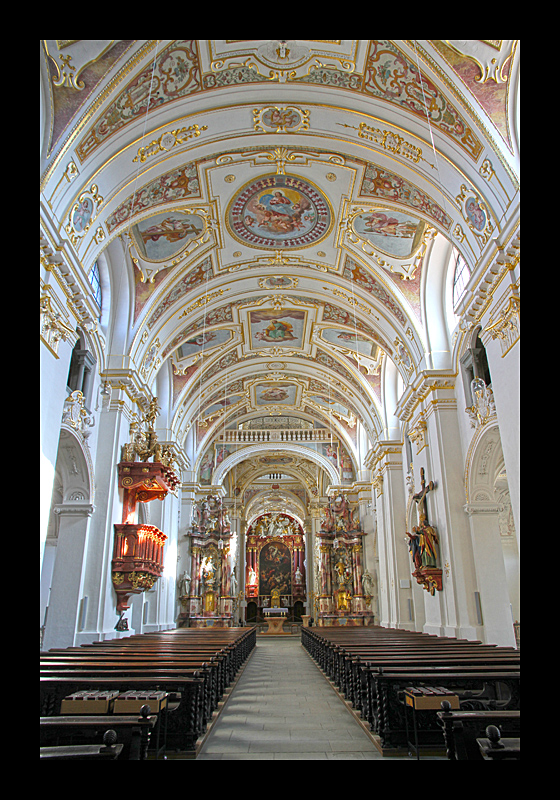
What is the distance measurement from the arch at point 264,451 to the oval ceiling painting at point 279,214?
14.3 metres

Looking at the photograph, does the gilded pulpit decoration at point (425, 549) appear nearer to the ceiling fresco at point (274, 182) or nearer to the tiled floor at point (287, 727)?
the ceiling fresco at point (274, 182)

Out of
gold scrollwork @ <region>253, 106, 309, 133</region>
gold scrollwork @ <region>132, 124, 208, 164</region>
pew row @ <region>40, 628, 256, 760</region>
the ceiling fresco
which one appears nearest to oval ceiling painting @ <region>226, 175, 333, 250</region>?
the ceiling fresco

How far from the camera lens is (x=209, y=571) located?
24.1 m

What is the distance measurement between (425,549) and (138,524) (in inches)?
267

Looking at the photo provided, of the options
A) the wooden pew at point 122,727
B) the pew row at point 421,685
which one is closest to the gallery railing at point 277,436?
the pew row at point 421,685

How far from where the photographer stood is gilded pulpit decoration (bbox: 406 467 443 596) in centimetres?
1257

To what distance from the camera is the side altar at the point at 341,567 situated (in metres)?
23.6

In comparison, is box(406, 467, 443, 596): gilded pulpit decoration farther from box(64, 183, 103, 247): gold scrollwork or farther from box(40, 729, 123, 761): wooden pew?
box(40, 729, 123, 761): wooden pew

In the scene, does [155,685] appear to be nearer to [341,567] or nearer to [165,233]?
[165,233]

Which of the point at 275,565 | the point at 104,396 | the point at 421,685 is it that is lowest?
the point at 421,685

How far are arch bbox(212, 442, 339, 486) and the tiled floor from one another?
53.6 feet

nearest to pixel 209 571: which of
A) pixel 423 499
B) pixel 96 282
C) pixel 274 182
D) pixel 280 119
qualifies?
pixel 423 499

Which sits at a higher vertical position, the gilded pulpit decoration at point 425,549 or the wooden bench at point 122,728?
the gilded pulpit decoration at point 425,549

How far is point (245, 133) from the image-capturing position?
10.4 meters
